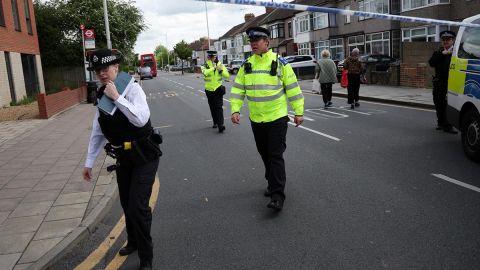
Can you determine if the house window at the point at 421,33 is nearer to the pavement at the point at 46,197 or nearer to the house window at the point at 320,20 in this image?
the house window at the point at 320,20

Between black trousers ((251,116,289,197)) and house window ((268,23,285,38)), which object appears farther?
house window ((268,23,285,38))

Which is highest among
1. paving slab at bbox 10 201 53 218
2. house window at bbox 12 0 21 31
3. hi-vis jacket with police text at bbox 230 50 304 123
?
house window at bbox 12 0 21 31

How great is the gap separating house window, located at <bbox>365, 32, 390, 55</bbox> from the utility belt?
113 feet

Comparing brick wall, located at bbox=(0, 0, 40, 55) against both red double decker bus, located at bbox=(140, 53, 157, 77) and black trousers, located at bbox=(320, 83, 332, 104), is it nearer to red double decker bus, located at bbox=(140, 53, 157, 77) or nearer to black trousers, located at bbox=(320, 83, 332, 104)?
black trousers, located at bbox=(320, 83, 332, 104)

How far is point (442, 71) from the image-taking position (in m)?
8.63

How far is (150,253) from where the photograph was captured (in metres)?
3.65

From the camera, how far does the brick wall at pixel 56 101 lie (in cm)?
1427

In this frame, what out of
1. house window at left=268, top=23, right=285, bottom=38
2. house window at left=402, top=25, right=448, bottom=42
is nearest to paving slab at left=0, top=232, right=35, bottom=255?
house window at left=402, top=25, right=448, bottom=42

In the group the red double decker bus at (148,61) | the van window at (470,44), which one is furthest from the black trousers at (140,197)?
the red double decker bus at (148,61)

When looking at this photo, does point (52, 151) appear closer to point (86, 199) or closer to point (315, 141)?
point (86, 199)

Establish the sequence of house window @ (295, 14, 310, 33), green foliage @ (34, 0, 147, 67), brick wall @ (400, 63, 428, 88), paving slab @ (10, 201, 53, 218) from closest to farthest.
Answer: paving slab @ (10, 201, 53, 218)
brick wall @ (400, 63, 428, 88)
green foliage @ (34, 0, 147, 67)
house window @ (295, 14, 310, 33)

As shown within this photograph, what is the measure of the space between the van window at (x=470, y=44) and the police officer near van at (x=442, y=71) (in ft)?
4.41

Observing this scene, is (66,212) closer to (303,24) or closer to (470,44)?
(470,44)

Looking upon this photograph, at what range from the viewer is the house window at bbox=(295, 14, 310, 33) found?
47.3 m
